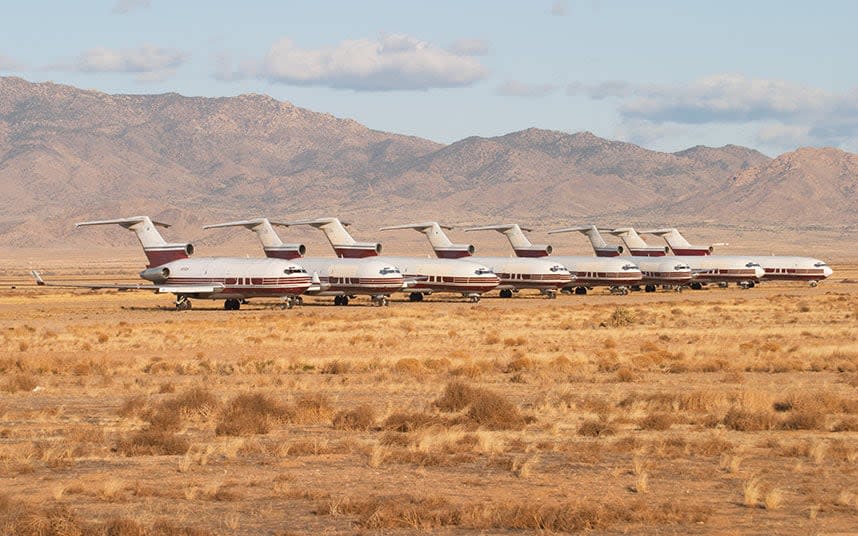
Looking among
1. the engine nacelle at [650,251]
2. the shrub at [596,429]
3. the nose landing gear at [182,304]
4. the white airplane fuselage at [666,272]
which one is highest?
the engine nacelle at [650,251]

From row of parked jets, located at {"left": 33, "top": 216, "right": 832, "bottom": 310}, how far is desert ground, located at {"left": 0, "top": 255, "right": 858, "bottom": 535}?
2461cm

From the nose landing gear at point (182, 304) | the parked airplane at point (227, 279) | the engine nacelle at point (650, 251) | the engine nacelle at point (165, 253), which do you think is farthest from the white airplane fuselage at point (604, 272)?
the nose landing gear at point (182, 304)

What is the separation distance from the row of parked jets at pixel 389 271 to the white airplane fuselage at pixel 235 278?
0.06m

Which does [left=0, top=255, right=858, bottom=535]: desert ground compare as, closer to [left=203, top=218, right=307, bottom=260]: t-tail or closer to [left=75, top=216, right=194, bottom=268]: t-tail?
[left=75, top=216, right=194, bottom=268]: t-tail

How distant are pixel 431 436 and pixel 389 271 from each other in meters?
57.5

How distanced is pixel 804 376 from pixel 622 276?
211ft

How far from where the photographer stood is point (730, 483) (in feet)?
64.8

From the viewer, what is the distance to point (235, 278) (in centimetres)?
7569

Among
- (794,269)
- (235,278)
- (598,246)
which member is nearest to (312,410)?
(235,278)

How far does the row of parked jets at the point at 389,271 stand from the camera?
7606 cm

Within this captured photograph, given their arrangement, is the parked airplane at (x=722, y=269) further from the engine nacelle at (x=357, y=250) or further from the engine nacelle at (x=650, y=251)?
the engine nacelle at (x=357, y=250)

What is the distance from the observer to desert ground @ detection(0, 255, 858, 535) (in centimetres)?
1750

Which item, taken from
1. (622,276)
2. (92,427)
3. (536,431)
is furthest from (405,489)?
(622,276)

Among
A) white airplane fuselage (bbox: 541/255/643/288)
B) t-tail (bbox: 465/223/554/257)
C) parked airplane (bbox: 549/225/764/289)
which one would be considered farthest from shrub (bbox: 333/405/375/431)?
parked airplane (bbox: 549/225/764/289)
